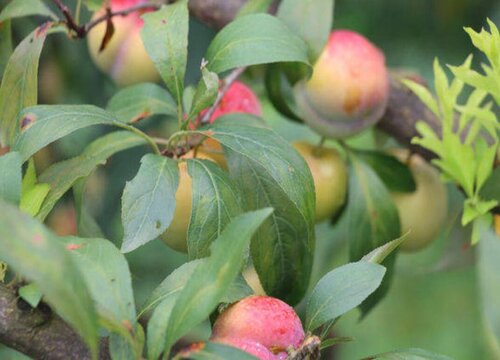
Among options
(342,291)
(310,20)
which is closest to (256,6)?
(310,20)

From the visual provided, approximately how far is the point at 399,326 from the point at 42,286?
4.65 ft

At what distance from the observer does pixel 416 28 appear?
5.39 feet

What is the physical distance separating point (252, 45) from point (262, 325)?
0.75 ft

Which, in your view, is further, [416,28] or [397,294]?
[397,294]

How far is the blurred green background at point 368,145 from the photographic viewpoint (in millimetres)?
1201

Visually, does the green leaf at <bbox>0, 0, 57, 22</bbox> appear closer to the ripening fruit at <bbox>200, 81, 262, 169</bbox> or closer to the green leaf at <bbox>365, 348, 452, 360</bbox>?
the ripening fruit at <bbox>200, 81, 262, 169</bbox>

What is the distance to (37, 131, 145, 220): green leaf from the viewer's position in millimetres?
605

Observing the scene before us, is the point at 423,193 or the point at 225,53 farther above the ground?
the point at 225,53

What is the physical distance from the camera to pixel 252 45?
68cm

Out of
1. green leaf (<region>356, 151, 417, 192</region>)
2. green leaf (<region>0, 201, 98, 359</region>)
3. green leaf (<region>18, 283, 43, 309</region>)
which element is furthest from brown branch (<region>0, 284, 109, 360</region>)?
green leaf (<region>356, 151, 417, 192</region>)

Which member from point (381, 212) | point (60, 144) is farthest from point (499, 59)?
point (60, 144)

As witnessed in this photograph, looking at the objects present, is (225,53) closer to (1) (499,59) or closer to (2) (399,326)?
(1) (499,59)

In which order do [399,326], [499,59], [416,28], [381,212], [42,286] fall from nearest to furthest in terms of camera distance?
[42,286], [499,59], [381,212], [416,28], [399,326]

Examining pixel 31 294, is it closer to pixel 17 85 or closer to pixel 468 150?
pixel 17 85
